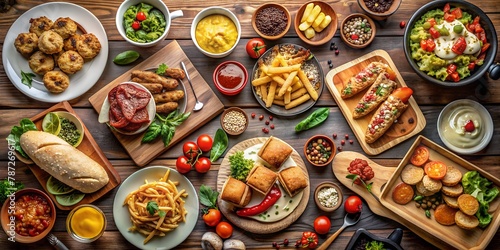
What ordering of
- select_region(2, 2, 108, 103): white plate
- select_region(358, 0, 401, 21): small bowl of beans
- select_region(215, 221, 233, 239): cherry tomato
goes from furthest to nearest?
select_region(358, 0, 401, 21): small bowl of beans < select_region(2, 2, 108, 103): white plate < select_region(215, 221, 233, 239): cherry tomato

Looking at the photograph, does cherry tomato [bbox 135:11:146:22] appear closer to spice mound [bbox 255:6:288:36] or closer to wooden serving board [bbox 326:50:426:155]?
spice mound [bbox 255:6:288:36]

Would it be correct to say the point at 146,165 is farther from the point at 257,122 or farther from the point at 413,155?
the point at 413,155

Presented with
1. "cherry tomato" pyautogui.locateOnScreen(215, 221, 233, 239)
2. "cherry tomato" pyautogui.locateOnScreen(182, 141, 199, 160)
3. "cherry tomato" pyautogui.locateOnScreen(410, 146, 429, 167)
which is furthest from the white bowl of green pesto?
"cherry tomato" pyautogui.locateOnScreen(410, 146, 429, 167)

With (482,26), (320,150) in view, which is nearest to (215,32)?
(320,150)

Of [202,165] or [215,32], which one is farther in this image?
[215,32]

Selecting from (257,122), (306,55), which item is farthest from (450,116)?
(257,122)

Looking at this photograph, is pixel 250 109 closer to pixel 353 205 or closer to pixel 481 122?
pixel 353 205

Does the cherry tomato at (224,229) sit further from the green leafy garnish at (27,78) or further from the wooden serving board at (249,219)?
the green leafy garnish at (27,78)
